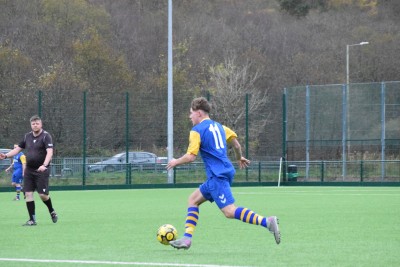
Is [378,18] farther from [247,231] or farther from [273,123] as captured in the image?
[247,231]

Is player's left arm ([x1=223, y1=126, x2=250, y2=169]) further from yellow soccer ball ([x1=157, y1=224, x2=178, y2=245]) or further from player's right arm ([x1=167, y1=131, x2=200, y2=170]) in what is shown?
yellow soccer ball ([x1=157, y1=224, x2=178, y2=245])

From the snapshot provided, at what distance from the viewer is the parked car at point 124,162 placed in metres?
35.0

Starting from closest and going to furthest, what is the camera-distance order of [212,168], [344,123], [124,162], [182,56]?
1. [212,168]
2. [124,162]
3. [344,123]
4. [182,56]

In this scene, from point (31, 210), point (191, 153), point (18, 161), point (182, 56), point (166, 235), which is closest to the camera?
point (191, 153)

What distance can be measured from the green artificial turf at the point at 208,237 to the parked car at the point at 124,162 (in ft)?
41.3

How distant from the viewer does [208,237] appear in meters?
13.5

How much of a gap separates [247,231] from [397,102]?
23288 mm

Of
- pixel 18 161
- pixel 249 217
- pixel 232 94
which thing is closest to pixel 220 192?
pixel 249 217

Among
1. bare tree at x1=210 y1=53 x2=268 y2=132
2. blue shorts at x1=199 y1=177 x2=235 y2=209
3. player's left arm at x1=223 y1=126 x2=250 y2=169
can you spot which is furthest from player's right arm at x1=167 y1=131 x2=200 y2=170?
bare tree at x1=210 y1=53 x2=268 y2=132

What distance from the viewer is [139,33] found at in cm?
7275

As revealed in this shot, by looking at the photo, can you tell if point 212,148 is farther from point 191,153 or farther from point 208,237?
point 208,237

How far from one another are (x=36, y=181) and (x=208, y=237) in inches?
155

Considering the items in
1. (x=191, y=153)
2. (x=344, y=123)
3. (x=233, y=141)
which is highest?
(x=344, y=123)

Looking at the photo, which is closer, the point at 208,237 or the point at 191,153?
the point at 191,153
